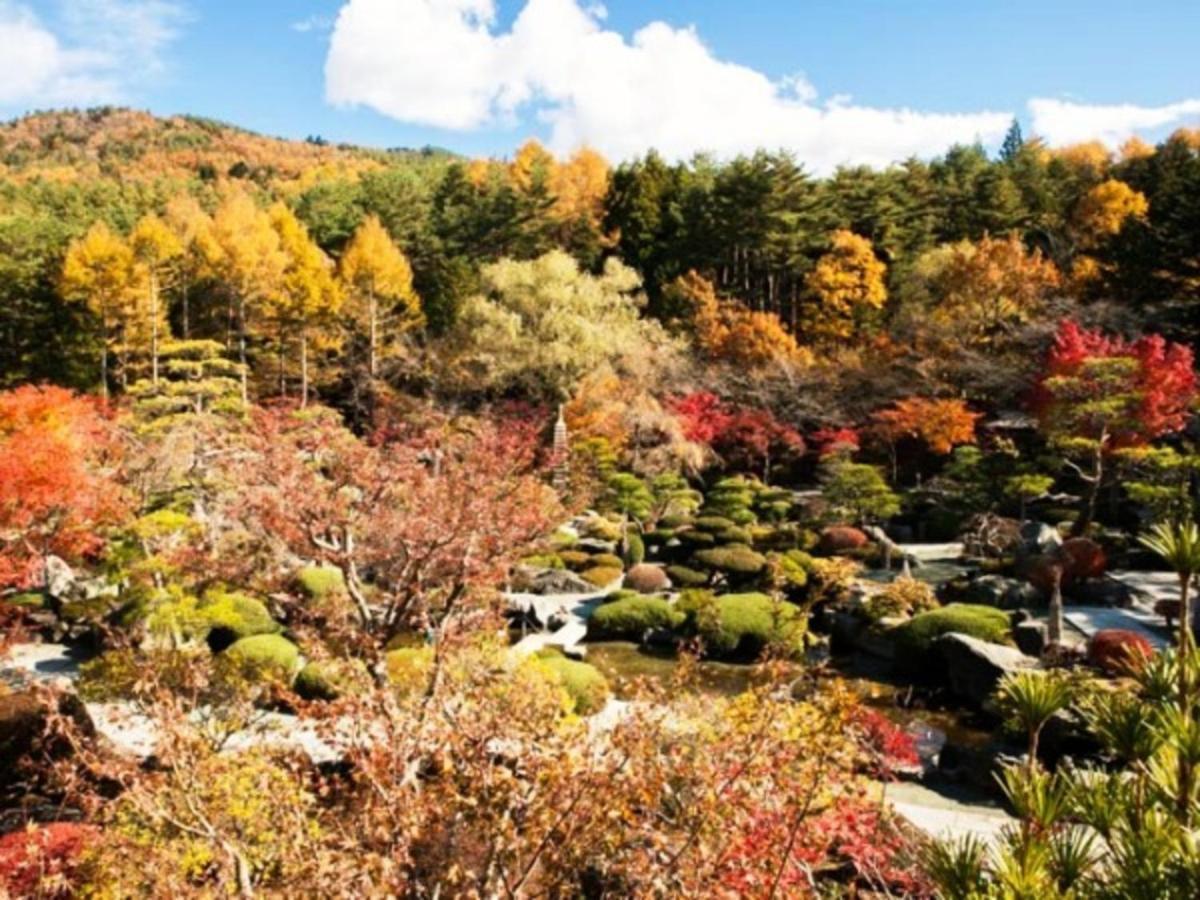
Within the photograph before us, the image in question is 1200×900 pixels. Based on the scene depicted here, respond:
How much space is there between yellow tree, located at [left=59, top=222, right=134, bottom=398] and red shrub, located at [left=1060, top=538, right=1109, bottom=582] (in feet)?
98.0

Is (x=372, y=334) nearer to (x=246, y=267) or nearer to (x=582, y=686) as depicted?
(x=246, y=267)

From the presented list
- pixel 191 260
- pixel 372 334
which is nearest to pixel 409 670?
pixel 372 334

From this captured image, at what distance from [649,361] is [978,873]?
27301mm

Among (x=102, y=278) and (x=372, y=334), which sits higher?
(x=102, y=278)

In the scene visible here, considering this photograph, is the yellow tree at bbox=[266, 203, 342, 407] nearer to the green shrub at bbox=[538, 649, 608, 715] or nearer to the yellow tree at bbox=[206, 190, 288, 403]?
the yellow tree at bbox=[206, 190, 288, 403]

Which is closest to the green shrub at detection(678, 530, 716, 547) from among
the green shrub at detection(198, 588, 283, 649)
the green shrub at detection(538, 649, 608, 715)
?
the green shrub at detection(538, 649, 608, 715)

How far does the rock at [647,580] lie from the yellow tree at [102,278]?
68.8 ft

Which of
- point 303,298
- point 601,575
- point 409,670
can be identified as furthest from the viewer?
point 303,298

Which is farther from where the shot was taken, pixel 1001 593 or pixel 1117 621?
pixel 1001 593

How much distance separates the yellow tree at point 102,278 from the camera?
30.0m

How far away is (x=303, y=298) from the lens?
32.0m

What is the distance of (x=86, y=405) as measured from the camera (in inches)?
920

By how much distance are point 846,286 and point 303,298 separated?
2080cm

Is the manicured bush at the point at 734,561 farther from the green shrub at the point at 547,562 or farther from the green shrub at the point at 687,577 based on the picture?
the green shrub at the point at 547,562
